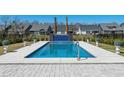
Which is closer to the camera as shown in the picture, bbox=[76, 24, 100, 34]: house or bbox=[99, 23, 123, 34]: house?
bbox=[99, 23, 123, 34]: house

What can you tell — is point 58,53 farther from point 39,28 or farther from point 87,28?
point 87,28

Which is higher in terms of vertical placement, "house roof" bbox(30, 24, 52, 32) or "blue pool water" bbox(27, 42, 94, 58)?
"house roof" bbox(30, 24, 52, 32)

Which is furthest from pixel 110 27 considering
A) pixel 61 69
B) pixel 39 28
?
pixel 61 69

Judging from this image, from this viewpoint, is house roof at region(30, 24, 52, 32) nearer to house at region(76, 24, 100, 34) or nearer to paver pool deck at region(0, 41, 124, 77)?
house at region(76, 24, 100, 34)

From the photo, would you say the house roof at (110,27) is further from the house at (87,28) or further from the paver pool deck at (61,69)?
the paver pool deck at (61,69)

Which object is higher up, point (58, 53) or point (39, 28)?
point (39, 28)

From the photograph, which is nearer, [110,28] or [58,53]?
[58,53]

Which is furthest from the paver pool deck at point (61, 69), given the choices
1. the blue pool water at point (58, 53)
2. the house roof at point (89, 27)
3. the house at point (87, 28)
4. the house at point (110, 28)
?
the house roof at point (89, 27)

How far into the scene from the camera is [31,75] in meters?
8.54

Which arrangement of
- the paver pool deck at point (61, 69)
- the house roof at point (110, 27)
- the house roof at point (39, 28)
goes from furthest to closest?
the house roof at point (110, 27) → the house roof at point (39, 28) → the paver pool deck at point (61, 69)

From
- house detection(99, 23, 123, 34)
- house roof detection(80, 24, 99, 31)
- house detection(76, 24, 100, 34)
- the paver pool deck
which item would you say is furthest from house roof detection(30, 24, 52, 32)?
the paver pool deck
